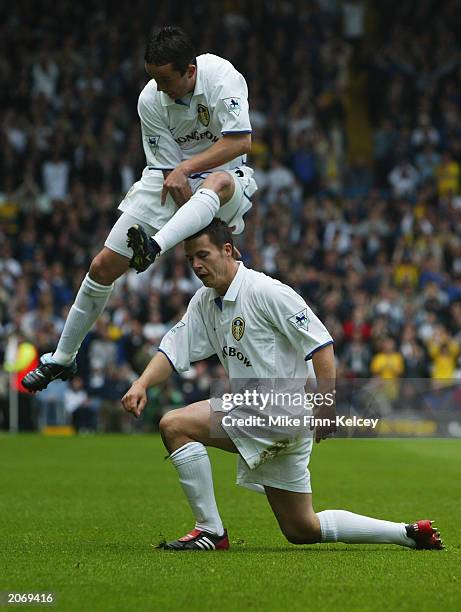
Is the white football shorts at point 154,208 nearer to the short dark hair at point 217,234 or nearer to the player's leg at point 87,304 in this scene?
the player's leg at point 87,304

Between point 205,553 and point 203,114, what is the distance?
112 inches

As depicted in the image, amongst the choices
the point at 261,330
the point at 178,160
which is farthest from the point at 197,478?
the point at 178,160

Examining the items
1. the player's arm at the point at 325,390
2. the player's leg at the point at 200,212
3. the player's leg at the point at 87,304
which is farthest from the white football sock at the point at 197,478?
the player's leg at the point at 87,304

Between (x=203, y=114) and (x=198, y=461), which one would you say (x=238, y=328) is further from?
(x=203, y=114)

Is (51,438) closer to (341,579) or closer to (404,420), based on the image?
(404,420)

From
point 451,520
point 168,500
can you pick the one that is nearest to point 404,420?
point 168,500

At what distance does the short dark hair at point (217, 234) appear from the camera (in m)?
7.20

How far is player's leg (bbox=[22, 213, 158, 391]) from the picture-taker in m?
8.34

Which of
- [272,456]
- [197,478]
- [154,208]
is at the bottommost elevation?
[197,478]

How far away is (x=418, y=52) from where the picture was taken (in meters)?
28.5

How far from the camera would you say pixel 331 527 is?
725 cm

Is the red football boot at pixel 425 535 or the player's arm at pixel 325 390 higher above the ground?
the player's arm at pixel 325 390

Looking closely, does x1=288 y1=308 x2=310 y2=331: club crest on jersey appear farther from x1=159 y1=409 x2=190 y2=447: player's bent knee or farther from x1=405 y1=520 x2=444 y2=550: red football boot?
x1=405 y1=520 x2=444 y2=550: red football boot

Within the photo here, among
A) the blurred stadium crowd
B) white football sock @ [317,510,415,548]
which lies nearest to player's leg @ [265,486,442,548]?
white football sock @ [317,510,415,548]
